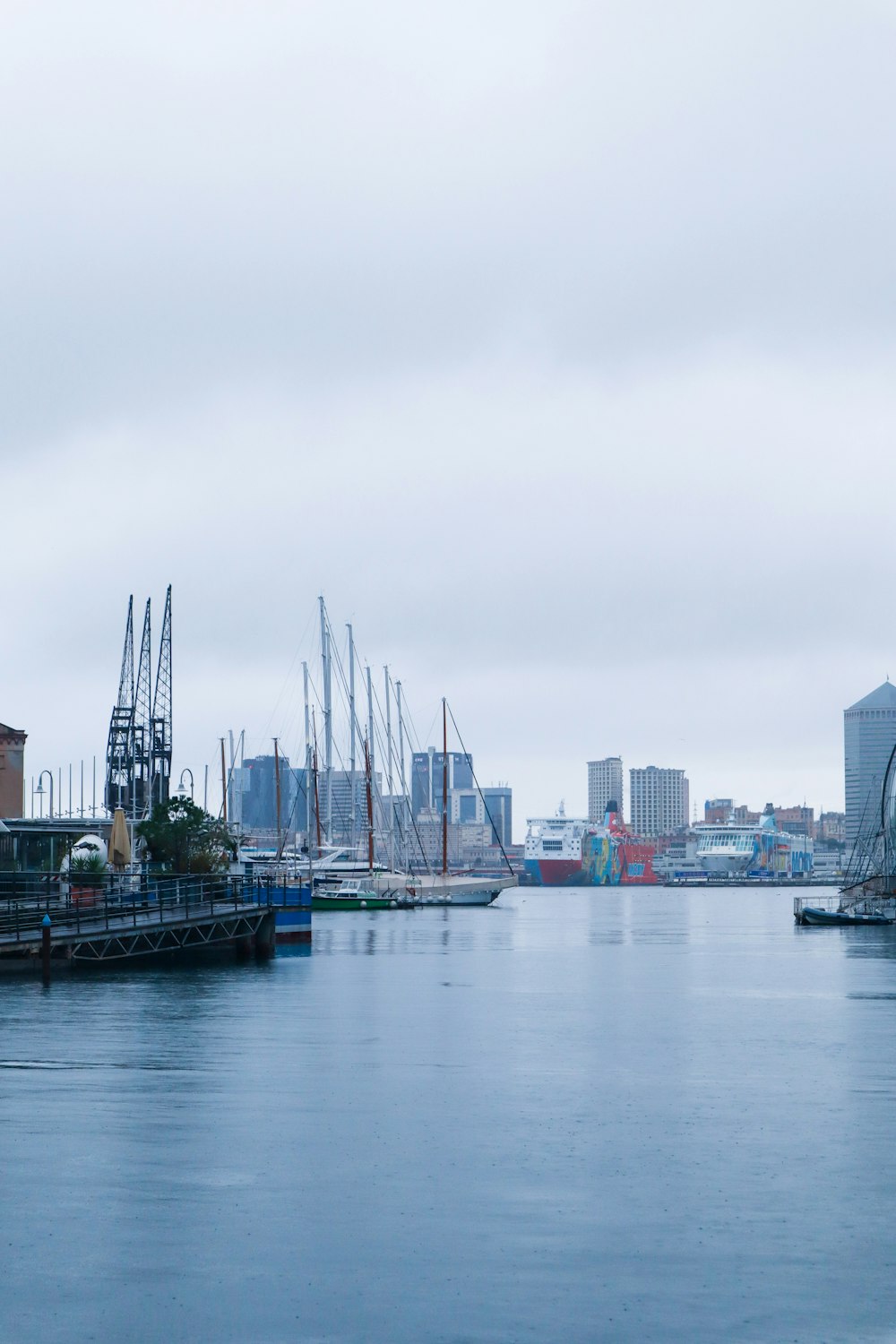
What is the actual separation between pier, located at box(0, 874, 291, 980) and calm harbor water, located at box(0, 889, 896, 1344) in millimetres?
8096

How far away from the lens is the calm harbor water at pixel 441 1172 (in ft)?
49.4

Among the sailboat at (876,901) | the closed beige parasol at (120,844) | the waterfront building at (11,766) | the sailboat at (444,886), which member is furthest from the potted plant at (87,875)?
the sailboat at (444,886)

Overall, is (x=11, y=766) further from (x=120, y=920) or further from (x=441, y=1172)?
(x=441, y=1172)

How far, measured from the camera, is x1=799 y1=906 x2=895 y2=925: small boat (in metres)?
118

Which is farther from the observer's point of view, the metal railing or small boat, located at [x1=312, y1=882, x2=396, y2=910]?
small boat, located at [x1=312, y1=882, x2=396, y2=910]

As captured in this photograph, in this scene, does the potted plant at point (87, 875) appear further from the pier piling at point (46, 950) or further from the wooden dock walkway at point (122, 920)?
the pier piling at point (46, 950)

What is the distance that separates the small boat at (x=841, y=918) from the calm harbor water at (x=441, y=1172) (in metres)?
72.9

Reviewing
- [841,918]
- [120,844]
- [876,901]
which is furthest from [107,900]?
[876,901]

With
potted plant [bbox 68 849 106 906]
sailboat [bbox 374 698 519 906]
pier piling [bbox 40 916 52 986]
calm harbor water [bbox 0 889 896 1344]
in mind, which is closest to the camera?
calm harbor water [bbox 0 889 896 1344]

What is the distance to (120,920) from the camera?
194 ft

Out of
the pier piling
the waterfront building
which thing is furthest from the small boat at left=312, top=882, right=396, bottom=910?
the pier piling

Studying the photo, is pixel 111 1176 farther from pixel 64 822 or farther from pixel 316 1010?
pixel 64 822

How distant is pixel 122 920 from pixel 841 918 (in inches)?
2790

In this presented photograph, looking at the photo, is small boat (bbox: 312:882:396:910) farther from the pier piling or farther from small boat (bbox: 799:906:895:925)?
the pier piling
